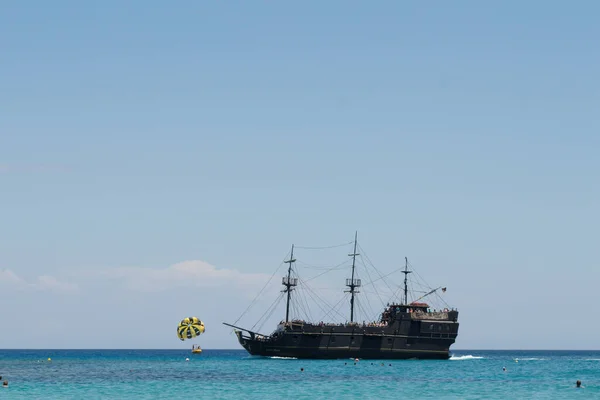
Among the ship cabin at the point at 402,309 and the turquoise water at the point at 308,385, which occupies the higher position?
the ship cabin at the point at 402,309

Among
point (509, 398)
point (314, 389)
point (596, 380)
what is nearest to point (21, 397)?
point (314, 389)

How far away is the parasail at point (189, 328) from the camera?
4719 inches

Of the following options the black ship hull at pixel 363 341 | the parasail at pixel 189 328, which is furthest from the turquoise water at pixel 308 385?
the parasail at pixel 189 328

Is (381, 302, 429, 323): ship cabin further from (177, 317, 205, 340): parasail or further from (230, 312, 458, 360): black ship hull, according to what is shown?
(177, 317, 205, 340): parasail

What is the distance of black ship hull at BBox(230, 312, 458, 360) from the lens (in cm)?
11075

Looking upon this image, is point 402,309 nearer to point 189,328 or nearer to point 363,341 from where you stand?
point 363,341

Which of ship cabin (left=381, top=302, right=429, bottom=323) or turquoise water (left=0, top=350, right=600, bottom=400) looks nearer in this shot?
turquoise water (left=0, top=350, right=600, bottom=400)

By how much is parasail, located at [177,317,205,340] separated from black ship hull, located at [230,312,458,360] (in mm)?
8403

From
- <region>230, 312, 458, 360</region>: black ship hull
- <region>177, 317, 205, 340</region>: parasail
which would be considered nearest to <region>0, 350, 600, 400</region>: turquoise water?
<region>230, 312, 458, 360</region>: black ship hull

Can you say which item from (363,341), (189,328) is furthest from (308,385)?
(189,328)

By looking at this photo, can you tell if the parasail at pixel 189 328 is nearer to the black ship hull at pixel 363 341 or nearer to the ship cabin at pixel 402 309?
the black ship hull at pixel 363 341

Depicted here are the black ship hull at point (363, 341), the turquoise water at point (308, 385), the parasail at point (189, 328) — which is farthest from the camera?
the parasail at point (189, 328)

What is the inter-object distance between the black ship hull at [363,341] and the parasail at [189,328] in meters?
8.40

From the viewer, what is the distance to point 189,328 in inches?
4751
